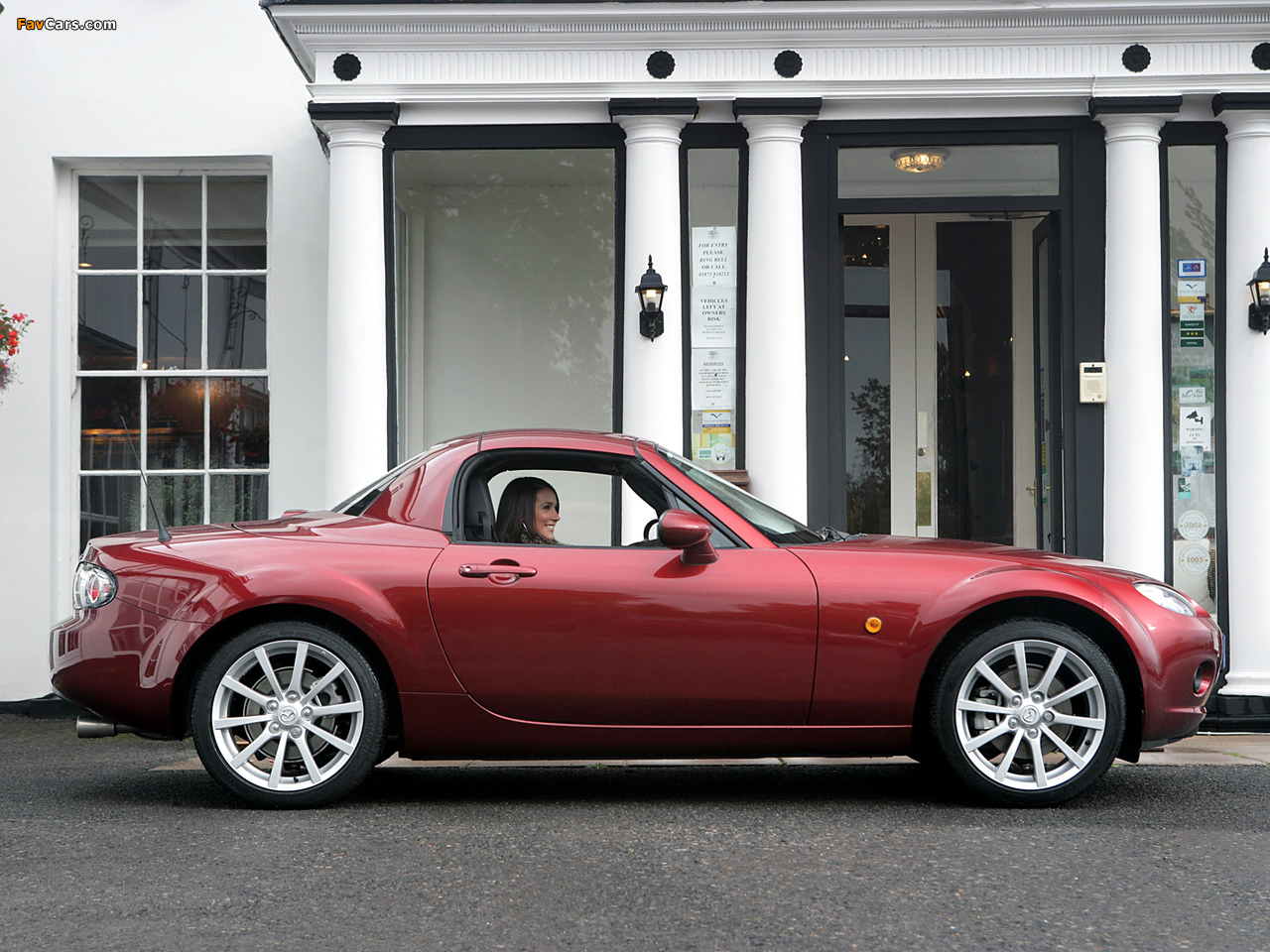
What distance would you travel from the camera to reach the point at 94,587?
16.0ft

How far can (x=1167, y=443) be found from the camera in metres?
7.99

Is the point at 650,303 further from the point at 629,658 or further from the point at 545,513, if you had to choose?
the point at 629,658

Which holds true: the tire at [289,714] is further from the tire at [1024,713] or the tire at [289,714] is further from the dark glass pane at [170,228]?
the dark glass pane at [170,228]

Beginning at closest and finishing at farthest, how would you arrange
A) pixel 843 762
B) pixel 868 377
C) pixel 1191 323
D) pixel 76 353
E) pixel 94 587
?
1. pixel 94 587
2. pixel 843 762
3. pixel 1191 323
4. pixel 76 353
5. pixel 868 377

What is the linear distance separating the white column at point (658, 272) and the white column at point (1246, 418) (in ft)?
11.2

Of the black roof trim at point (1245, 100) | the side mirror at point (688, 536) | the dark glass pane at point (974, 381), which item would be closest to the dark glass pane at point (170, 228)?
the dark glass pane at point (974, 381)

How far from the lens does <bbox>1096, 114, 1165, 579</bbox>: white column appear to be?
310 inches

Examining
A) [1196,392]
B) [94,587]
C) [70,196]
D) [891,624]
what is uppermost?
[70,196]

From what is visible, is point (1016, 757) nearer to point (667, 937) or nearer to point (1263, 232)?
point (667, 937)

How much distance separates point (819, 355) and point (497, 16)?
9.62 feet

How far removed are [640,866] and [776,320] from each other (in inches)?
188

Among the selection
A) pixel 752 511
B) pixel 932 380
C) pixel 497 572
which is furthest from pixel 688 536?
pixel 932 380

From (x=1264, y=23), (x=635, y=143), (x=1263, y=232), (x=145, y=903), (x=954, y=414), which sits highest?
(x=1264, y=23)

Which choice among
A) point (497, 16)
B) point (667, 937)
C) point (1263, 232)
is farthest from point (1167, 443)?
point (667, 937)
